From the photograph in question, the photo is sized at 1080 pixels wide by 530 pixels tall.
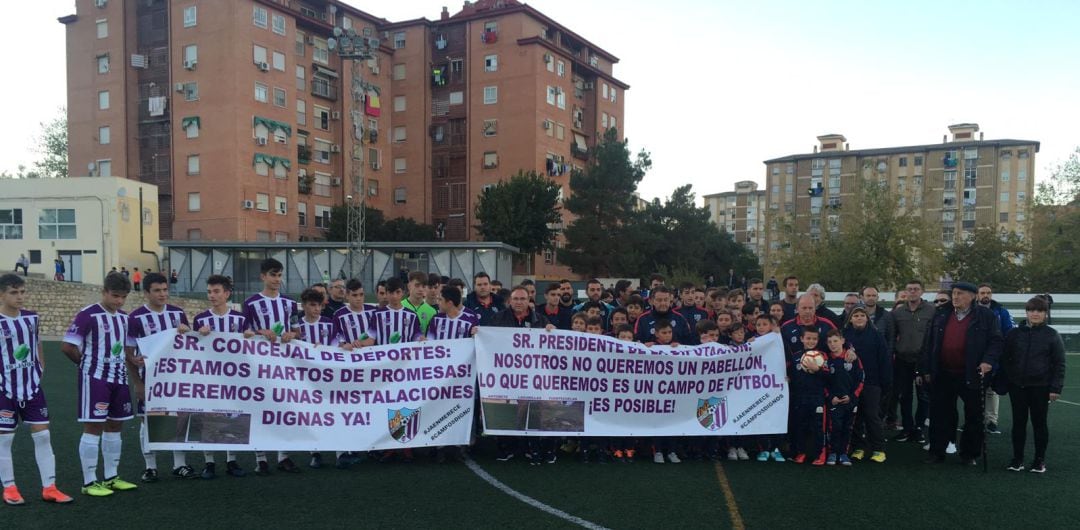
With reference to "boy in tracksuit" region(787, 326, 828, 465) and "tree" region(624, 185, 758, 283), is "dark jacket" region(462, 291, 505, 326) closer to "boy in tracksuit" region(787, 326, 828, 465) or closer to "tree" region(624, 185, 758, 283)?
"boy in tracksuit" region(787, 326, 828, 465)

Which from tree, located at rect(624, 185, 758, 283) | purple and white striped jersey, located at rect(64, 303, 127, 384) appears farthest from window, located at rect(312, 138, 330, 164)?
purple and white striped jersey, located at rect(64, 303, 127, 384)

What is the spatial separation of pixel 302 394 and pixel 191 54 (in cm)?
4904

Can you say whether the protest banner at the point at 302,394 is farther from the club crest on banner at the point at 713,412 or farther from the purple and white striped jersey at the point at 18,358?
the club crest on banner at the point at 713,412

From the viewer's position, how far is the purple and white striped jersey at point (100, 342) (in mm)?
5952

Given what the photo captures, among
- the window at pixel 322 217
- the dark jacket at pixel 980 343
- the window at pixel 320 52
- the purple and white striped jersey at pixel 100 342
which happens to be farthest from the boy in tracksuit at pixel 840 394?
the window at pixel 320 52

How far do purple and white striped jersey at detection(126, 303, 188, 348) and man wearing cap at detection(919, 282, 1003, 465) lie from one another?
7961 mm

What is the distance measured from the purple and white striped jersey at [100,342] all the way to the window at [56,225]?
138 feet

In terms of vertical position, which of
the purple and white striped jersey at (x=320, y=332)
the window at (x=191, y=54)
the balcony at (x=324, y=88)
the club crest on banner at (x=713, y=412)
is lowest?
the club crest on banner at (x=713, y=412)

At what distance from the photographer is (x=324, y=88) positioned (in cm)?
5284

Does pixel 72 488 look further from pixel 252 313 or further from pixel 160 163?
pixel 160 163

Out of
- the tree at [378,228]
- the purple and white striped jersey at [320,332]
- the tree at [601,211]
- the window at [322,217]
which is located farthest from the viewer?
the window at [322,217]

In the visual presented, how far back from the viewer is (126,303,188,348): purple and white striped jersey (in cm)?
636

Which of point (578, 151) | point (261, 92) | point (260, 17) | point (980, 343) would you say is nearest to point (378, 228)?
point (261, 92)

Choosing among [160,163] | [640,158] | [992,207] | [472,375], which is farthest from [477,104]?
[992,207]
